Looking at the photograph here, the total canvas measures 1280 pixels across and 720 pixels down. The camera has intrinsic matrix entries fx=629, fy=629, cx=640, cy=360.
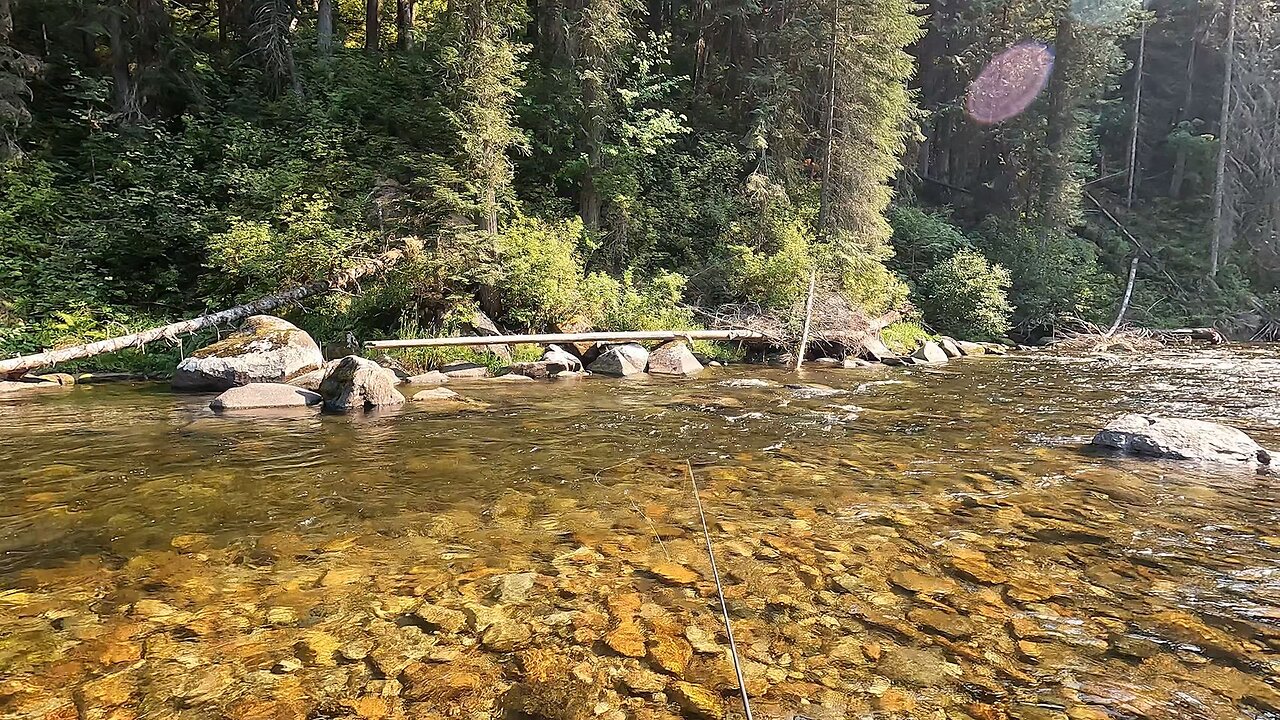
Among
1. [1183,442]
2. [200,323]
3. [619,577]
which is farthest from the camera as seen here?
[200,323]

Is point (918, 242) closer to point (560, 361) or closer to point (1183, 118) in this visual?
point (560, 361)

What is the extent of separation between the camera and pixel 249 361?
9.84 metres

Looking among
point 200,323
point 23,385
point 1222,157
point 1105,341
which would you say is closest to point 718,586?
point 23,385

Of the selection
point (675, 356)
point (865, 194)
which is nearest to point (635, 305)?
point (675, 356)

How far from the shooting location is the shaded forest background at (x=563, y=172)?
44.2 ft

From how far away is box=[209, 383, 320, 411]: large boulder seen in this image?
8258 mm

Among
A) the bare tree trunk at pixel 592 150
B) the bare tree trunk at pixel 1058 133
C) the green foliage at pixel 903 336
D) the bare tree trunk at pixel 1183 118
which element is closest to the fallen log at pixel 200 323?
the bare tree trunk at pixel 592 150

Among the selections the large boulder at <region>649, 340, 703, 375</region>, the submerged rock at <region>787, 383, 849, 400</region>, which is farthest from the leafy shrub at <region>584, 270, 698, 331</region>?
the submerged rock at <region>787, 383, 849, 400</region>

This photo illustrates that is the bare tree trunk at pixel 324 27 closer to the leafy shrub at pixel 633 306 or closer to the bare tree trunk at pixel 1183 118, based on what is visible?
the leafy shrub at pixel 633 306

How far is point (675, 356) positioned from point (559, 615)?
33.6ft

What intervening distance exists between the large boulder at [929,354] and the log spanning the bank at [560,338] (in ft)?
13.1

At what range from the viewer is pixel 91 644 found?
8.86ft

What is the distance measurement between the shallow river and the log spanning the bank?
453 cm

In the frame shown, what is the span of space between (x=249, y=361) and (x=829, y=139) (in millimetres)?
16498
